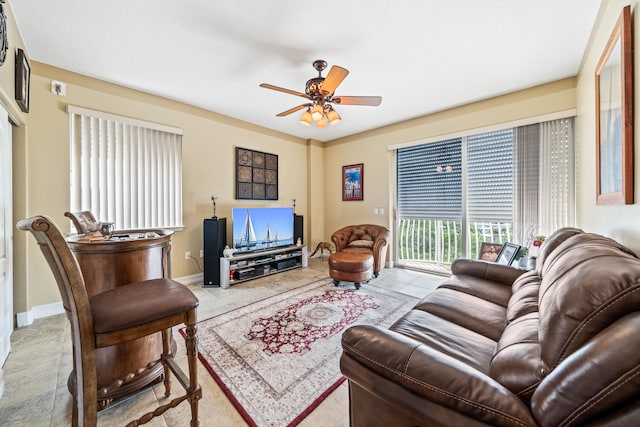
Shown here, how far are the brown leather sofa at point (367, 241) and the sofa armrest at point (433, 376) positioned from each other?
293 cm

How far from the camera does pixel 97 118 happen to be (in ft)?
9.84

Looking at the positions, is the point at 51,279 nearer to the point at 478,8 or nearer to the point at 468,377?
the point at 468,377

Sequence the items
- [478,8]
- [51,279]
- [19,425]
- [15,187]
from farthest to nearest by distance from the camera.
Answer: [51,279] < [15,187] < [478,8] < [19,425]

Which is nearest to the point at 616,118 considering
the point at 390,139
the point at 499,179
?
the point at 499,179

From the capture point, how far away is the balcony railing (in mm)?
3670

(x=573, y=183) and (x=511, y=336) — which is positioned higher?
(x=573, y=183)

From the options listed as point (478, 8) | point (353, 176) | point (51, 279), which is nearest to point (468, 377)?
point (478, 8)

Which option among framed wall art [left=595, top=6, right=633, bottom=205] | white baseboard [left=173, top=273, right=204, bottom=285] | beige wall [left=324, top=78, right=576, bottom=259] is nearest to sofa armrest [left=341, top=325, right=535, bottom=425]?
framed wall art [left=595, top=6, right=633, bottom=205]

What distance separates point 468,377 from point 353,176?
4.58 m

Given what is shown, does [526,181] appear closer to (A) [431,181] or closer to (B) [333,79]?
(A) [431,181]

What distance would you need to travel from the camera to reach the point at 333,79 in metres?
2.30

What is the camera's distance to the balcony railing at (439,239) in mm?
3670

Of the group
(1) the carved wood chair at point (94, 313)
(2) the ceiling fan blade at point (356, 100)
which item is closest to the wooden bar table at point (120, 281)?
(1) the carved wood chair at point (94, 313)

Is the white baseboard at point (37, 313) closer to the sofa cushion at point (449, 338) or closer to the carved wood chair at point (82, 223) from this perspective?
the carved wood chair at point (82, 223)
